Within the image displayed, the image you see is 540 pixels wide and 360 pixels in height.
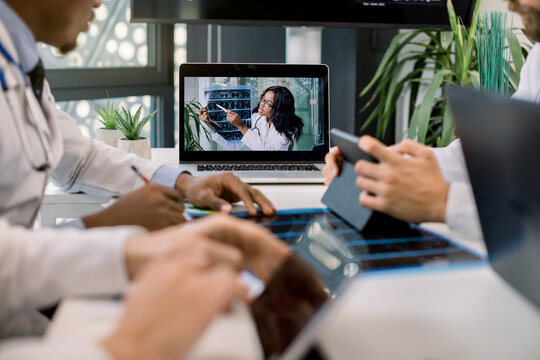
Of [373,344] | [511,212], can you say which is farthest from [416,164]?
[373,344]

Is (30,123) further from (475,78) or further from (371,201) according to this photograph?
(475,78)

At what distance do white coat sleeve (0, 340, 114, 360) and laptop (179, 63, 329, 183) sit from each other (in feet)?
4.03

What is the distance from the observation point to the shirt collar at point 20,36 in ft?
3.32

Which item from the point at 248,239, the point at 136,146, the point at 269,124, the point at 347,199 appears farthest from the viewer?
the point at 269,124

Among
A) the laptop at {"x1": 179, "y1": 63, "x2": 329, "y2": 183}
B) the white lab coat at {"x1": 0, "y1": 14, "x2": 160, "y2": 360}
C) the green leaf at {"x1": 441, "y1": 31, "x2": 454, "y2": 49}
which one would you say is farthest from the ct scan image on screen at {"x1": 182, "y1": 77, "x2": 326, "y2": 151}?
the green leaf at {"x1": 441, "y1": 31, "x2": 454, "y2": 49}

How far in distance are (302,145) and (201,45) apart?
186cm

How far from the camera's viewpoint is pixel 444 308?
0.67 meters

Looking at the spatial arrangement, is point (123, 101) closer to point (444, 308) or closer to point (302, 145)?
point (302, 145)

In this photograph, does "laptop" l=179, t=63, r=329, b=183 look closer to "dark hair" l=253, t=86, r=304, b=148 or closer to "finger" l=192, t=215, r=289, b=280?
"dark hair" l=253, t=86, r=304, b=148

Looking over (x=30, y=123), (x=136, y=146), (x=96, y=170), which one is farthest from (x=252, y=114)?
(x=30, y=123)

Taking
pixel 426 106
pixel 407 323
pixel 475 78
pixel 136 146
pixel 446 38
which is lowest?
pixel 407 323

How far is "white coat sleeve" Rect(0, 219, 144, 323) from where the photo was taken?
2.24 feet

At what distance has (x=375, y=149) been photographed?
1.00 metres

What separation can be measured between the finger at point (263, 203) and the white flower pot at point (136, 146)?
61 cm
